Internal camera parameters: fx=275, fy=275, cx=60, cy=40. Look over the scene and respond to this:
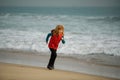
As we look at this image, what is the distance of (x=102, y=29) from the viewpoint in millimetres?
8984

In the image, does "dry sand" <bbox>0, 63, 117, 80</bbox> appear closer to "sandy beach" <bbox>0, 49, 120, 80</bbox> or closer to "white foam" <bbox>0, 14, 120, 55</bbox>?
"sandy beach" <bbox>0, 49, 120, 80</bbox>

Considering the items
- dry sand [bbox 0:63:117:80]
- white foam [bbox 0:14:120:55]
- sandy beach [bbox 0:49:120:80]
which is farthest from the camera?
white foam [bbox 0:14:120:55]

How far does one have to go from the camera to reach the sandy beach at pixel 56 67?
406 centimetres

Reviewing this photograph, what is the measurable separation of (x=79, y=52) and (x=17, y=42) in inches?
74.5

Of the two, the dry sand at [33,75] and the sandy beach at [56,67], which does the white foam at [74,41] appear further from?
the dry sand at [33,75]

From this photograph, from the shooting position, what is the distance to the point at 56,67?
5.16 metres

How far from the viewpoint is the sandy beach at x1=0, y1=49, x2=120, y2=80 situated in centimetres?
406

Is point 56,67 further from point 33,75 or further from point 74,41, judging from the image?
point 74,41

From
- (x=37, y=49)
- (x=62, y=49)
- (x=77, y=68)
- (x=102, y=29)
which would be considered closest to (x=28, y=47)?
(x=37, y=49)

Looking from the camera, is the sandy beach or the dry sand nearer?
the dry sand

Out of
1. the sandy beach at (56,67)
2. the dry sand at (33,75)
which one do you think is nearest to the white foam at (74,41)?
the sandy beach at (56,67)

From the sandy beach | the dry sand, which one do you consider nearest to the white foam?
the sandy beach

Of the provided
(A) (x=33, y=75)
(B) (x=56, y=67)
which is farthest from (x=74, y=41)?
(A) (x=33, y=75)

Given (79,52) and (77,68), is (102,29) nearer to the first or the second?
(79,52)
